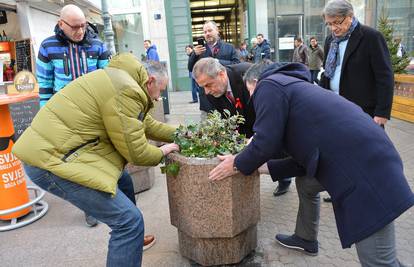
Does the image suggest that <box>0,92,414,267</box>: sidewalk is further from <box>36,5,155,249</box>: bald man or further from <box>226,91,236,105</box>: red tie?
<box>226,91,236,105</box>: red tie

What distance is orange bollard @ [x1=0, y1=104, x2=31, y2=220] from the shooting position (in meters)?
3.65

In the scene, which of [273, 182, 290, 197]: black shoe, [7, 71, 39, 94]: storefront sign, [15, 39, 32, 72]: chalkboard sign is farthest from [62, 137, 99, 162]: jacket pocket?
[15, 39, 32, 72]: chalkboard sign

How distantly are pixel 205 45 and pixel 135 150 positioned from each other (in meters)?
3.19

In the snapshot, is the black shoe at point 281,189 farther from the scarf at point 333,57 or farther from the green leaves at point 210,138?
the green leaves at point 210,138

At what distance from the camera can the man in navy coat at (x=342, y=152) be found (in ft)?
5.78

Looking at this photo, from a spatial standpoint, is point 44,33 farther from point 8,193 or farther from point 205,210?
point 205,210

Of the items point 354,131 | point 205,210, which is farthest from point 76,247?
point 354,131

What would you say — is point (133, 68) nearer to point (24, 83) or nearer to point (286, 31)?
point (24, 83)

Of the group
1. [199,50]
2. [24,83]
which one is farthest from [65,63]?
[24,83]

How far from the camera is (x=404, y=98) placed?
7109 millimetres

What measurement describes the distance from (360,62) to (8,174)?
11.3 ft

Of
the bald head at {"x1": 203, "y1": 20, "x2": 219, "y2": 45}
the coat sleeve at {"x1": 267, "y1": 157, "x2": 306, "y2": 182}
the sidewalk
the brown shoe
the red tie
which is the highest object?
the bald head at {"x1": 203, "y1": 20, "x2": 219, "y2": 45}

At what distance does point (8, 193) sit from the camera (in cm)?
373

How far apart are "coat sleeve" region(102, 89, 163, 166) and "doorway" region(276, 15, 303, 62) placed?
14.8 metres
